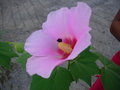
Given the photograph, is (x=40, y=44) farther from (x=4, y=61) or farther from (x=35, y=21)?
(x=35, y=21)

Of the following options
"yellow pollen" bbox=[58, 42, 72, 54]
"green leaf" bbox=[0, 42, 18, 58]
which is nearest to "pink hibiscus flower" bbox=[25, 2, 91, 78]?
"yellow pollen" bbox=[58, 42, 72, 54]

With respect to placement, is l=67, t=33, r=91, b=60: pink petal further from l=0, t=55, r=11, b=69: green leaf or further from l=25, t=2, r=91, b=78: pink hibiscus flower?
l=0, t=55, r=11, b=69: green leaf

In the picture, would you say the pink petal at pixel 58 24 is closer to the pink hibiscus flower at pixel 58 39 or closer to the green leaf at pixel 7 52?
the pink hibiscus flower at pixel 58 39

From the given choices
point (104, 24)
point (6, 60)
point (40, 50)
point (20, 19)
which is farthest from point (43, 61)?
point (20, 19)

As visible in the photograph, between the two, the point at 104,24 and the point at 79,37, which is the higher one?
the point at 79,37

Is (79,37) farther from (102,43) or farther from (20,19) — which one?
(20,19)

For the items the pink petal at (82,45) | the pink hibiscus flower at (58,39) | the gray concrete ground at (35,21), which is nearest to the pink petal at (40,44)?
the pink hibiscus flower at (58,39)
